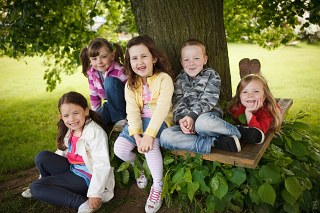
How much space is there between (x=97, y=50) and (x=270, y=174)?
2.07m

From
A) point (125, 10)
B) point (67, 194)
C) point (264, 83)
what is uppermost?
point (125, 10)

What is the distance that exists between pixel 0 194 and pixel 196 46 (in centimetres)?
271

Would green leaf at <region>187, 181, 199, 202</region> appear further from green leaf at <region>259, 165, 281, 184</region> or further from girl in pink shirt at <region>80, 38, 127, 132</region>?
girl in pink shirt at <region>80, 38, 127, 132</region>

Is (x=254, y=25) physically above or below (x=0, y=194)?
above

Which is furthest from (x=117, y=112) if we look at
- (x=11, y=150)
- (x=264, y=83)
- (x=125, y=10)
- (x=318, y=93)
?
(x=318, y=93)

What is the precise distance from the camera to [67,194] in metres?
2.85

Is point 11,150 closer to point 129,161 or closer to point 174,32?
point 129,161

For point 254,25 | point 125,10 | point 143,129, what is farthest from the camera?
point 125,10

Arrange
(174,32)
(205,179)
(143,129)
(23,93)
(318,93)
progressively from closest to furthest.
Answer: 1. (205,179)
2. (143,129)
3. (174,32)
4. (318,93)
5. (23,93)

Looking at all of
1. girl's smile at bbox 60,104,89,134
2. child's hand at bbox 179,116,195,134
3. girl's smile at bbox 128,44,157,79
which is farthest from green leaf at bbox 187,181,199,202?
girl's smile at bbox 60,104,89,134

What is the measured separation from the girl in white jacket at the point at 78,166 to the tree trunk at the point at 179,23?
43.0 inches

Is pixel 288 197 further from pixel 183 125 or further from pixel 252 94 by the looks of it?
pixel 183 125

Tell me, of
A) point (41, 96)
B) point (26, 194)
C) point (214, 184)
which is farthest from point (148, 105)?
point (41, 96)

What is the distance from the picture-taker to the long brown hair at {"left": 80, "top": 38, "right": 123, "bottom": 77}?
3168 millimetres
